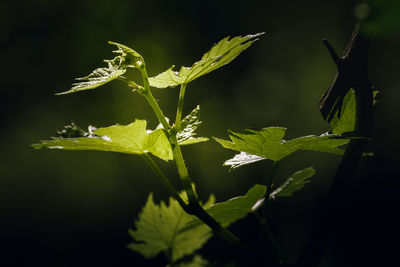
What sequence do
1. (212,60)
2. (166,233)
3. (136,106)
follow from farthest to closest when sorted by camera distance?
(136,106)
(166,233)
(212,60)

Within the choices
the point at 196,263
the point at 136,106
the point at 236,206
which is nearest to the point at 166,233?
the point at 196,263

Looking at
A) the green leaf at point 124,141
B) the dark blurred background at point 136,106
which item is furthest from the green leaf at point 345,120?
the dark blurred background at point 136,106

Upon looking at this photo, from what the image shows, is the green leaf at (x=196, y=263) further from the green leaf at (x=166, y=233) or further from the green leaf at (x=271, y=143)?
the green leaf at (x=271, y=143)

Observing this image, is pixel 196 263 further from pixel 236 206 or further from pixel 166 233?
pixel 236 206

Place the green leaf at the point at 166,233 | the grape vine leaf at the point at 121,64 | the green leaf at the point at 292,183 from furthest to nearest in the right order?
the green leaf at the point at 166,233 < the green leaf at the point at 292,183 < the grape vine leaf at the point at 121,64

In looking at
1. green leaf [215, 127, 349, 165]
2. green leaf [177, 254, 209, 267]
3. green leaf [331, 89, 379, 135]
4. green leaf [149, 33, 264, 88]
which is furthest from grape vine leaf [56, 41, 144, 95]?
green leaf [177, 254, 209, 267]

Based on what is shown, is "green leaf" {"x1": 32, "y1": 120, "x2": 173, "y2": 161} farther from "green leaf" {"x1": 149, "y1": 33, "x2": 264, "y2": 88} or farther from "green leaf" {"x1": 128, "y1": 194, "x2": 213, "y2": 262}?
"green leaf" {"x1": 128, "y1": 194, "x2": 213, "y2": 262}

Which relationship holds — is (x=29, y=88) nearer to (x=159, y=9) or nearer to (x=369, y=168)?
(x=159, y=9)
